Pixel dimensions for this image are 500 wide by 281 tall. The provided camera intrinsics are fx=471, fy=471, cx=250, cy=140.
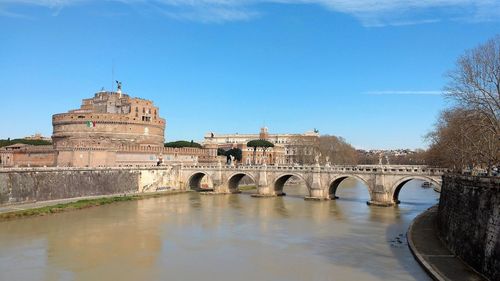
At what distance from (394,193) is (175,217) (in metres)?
14.8

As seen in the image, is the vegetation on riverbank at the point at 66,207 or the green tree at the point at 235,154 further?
the green tree at the point at 235,154

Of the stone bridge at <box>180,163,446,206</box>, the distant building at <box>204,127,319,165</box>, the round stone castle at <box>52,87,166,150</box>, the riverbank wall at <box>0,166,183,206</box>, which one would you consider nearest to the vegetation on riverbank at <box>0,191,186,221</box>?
the riverbank wall at <box>0,166,183,206</box>

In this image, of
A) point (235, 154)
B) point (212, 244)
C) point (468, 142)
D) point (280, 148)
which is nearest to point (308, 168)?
point (468, 142)

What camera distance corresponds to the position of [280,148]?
86.2m

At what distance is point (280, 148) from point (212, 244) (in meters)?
67.5

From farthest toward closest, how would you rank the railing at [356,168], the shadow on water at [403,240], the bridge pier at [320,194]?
the bridge pier at [320,194] < the railing at [356,168] < the shadow on water at [403,240]

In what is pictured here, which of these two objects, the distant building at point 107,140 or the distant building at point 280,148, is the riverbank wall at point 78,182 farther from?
the distant building at point 280,148

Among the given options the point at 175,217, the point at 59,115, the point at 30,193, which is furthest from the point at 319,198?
the point at 59,115

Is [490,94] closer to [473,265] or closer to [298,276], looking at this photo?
[473,265]

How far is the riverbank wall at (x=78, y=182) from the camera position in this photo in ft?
95.7

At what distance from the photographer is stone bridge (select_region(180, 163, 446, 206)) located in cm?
3109

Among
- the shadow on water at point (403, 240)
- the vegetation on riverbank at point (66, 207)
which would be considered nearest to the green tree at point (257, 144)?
the vegetation on riverbank at point (66, 207)

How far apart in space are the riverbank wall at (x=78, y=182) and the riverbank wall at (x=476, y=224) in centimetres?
2473

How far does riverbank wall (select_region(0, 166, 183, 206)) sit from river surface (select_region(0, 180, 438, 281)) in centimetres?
450
